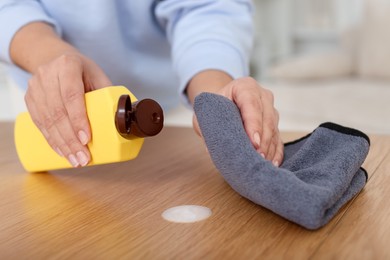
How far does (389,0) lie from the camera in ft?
7.87

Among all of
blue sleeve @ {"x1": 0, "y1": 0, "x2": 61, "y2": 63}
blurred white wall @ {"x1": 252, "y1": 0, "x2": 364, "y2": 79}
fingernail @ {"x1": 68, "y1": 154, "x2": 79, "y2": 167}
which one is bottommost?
blurred white wall @ {"x1": 252, "y1": 0, "x2": 364, "y2": 79}

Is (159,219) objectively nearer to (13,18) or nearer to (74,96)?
(74,96)

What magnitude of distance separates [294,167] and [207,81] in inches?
11.3

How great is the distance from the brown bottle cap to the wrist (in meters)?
0.21

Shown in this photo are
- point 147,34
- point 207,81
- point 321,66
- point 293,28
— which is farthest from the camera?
point 293,28

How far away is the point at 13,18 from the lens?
2.72ft

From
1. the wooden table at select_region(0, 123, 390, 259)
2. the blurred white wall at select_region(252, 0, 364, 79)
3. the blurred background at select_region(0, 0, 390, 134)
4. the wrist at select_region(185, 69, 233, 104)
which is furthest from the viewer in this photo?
the blurred white wall at select_region(252, 0, 364, 79)

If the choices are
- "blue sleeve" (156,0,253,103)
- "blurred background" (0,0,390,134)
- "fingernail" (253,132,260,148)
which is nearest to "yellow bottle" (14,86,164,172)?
"fingernail" (253,132,260,148)

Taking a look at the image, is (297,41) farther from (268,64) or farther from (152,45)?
(152,45)

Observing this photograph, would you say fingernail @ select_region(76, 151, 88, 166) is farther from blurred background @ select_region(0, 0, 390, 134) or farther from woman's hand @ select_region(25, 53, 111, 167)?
blurred background @ select_region(0, 0, 390, 134)

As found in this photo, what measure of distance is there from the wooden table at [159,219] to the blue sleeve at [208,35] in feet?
0.64

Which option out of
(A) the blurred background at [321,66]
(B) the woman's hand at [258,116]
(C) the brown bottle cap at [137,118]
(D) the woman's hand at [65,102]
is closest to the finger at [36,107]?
(D) the woman's hand at [65,102]

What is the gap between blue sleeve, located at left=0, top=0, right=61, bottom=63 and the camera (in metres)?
0.82

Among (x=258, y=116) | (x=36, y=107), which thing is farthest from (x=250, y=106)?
(x=36, y=107)
